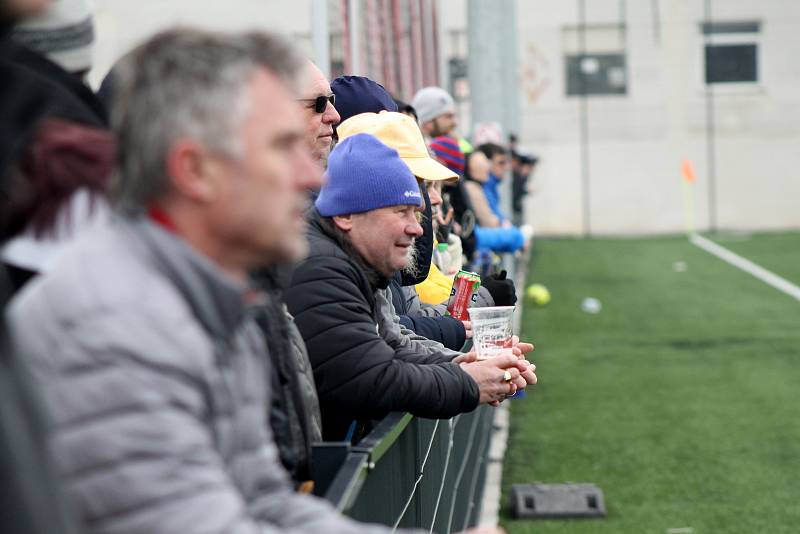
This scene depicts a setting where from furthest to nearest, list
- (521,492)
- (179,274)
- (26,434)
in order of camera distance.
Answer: (521,492) → (179,274) → (26,434)

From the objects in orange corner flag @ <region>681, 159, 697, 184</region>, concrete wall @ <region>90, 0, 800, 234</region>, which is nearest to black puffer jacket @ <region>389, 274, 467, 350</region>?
concrete wall @ <region>90, 0, 800, 234</region>

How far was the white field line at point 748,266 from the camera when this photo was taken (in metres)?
18.2

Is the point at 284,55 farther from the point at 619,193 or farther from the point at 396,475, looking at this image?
the point at 619,193

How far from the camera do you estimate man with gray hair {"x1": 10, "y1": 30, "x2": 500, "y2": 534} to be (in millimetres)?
1468

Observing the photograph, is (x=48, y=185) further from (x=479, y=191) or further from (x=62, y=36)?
(x=479, y=191)

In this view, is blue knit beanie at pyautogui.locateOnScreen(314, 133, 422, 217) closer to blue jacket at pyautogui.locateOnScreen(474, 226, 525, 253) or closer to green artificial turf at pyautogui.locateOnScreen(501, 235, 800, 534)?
green artificial turf at pyautogui.locateOnScreen(501, 235, 800, 534)

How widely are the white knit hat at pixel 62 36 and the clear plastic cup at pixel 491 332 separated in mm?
1522

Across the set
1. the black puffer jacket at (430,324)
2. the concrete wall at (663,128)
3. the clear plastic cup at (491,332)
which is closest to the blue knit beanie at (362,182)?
the clear plastic cup at (491,332)

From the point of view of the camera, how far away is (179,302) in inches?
61.9

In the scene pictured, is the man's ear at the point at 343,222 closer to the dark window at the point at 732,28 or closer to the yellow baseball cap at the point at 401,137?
the yellow baseball cap at the point at 401,137

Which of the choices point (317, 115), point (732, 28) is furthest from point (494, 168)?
point (732, 28)

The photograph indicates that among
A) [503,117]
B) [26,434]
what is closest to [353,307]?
[26,434]

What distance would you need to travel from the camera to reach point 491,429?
8539mm

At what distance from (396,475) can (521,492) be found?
4.09m
